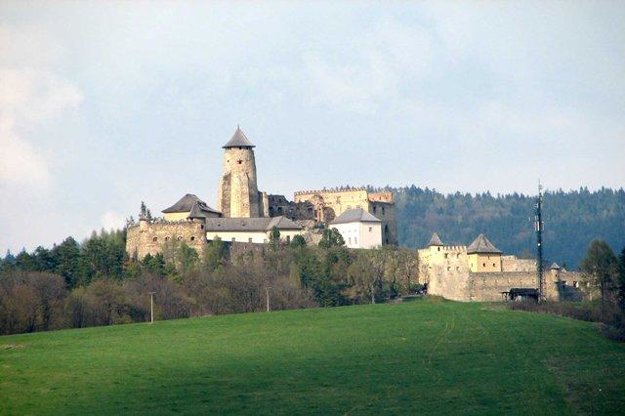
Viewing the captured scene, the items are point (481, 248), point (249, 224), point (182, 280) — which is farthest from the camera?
point (249, 224)

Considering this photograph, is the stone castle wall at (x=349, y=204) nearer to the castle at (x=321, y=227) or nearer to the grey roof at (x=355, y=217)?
the castle at (x=321, y=227)

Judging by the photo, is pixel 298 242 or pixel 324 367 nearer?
pixel 324 367

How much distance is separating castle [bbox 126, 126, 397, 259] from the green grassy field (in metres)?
17.5

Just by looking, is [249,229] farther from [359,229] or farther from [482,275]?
[482,275]

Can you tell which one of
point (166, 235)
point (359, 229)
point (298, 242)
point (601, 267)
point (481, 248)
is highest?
point (359, 229)

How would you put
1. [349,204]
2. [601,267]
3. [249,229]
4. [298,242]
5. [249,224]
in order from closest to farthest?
1. [601,267]
2. [298,242]
3. [249,229]
4. [249,224]
5. [349,204]

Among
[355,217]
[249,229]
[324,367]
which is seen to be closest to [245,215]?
[249,229]

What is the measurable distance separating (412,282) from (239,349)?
34.1 meters

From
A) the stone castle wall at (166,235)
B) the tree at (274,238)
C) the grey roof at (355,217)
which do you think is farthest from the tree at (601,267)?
the stone castle wall at (166,235)

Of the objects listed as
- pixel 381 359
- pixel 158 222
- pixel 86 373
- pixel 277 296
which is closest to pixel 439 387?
pixel 381 359

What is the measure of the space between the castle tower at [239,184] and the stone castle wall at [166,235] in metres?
8.09

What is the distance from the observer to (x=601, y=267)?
253ft

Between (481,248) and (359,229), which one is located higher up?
(359,229)

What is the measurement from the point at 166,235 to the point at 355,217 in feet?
46.7
